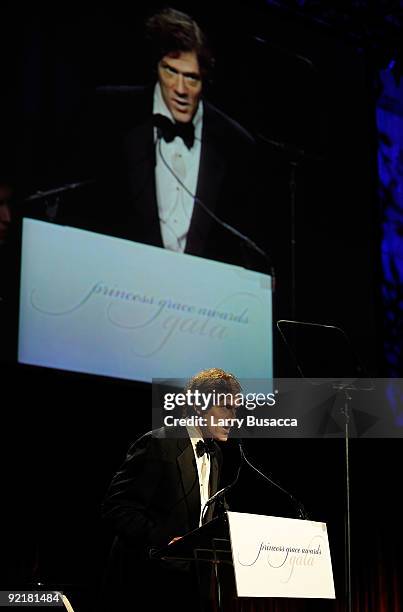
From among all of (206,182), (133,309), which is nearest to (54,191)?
(133,309)

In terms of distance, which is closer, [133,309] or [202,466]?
[202,466]

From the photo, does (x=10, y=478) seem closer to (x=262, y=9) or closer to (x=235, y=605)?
(x=235, y=605)

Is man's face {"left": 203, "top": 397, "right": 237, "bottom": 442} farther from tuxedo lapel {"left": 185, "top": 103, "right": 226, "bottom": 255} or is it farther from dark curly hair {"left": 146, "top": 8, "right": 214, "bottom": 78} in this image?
dark curly hair {"left": 146, "top": 8, "right": 214, "bottom": 78}

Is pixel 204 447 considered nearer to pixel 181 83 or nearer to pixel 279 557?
pixel 279 557

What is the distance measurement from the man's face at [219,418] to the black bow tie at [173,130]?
7.88ft

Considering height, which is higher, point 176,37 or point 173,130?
point 176,37

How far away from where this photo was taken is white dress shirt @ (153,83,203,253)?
4.97 meters

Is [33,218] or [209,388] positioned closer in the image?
[209,388]

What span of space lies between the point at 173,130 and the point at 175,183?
0.95 feet

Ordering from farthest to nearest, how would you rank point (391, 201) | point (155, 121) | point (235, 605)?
point (391, 201)
point (155, 121)
point (235, 605)

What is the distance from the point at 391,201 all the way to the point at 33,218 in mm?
2646

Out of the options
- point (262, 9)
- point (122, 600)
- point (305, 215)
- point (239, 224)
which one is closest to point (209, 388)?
point (122, 600)

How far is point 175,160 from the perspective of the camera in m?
5.12

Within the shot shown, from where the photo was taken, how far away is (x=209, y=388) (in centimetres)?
305
